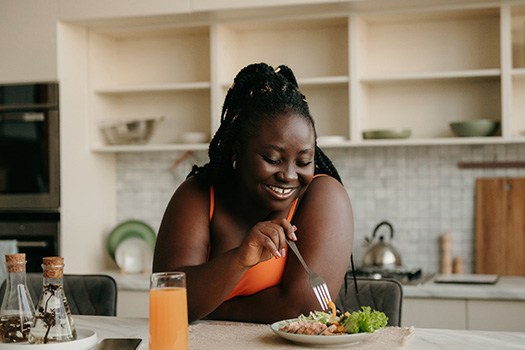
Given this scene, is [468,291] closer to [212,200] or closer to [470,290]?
[470,290]

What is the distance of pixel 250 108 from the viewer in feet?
6.75

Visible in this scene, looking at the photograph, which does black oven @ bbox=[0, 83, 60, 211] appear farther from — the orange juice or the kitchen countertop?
the orange juice

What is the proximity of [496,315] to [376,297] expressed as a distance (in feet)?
4.57

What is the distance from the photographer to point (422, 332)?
1.84 meters

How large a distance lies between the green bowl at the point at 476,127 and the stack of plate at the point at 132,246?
5.58 feet

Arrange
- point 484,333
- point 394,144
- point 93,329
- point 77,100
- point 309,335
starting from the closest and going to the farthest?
point 309,335 < point 484,333 < point 93,329 < point 394,144 < point 77,100

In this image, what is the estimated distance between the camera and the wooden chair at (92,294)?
2.46m

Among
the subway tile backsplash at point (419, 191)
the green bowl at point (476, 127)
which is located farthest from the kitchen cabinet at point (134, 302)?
the green bowl at point (476, 127)

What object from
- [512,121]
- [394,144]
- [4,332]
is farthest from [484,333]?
[512,121]

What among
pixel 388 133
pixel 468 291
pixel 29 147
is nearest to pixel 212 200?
pixel 468 291

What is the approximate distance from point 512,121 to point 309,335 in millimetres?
2659

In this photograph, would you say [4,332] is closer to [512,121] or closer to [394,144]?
[394,144]

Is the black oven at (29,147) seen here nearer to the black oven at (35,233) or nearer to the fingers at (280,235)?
the black oven at (35,233)

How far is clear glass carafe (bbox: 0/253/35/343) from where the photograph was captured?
1672 millimetres
